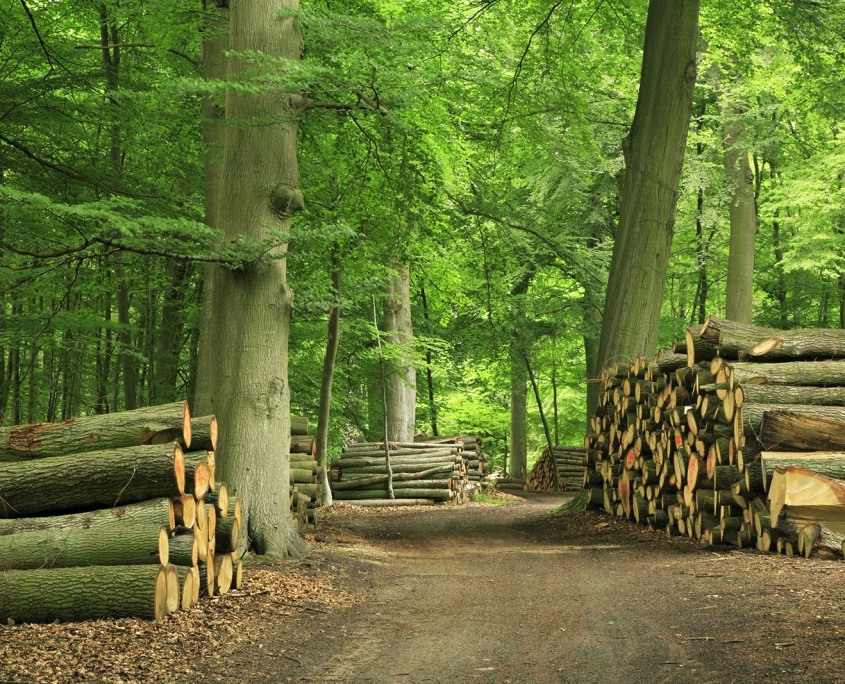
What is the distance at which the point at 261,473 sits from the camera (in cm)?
909

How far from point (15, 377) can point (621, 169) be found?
14.5m

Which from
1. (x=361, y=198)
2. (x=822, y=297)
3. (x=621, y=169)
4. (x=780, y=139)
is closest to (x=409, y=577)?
(x=361, y=198)

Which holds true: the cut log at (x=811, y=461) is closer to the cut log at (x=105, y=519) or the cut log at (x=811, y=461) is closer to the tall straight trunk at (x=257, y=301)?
the tall straight trunk at (x=257, y=301)

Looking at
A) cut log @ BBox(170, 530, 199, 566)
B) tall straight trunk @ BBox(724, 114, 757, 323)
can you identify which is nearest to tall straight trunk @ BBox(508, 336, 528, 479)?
tall straight trunk @ BBox(724, 114, 757, 323)

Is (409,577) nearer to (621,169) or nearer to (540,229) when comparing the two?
(540,229)

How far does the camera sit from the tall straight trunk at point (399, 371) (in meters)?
20.8

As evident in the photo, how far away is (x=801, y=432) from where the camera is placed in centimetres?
880

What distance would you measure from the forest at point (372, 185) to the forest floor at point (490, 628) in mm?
2054

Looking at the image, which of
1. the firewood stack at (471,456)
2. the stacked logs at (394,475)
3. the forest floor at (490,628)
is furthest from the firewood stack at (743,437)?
the firewood stack at (471,456)

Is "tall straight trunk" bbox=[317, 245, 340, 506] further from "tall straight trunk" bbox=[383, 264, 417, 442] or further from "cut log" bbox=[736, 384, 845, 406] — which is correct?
"cut log" bbox=[736, 384, 845, 406]

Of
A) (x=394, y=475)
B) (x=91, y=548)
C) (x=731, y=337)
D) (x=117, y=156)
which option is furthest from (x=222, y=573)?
(x=394, y=475)

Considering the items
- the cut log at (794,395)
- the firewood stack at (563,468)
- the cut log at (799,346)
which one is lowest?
the firewood stack at (563,468)

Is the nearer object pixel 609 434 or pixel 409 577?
pixel 409 577

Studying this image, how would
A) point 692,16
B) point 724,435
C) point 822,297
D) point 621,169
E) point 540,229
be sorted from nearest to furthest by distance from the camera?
point 724,435
point 692,16
point 540,229
point 621,169
point 822,297
